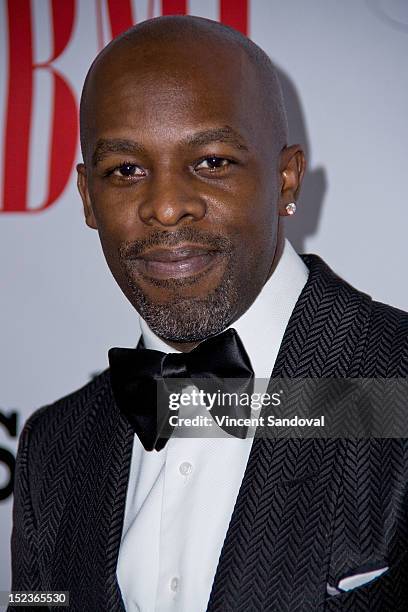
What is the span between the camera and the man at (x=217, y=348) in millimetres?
1223

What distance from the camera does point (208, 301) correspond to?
4.57 feet

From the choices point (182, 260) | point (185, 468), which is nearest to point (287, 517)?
point (185, 468)

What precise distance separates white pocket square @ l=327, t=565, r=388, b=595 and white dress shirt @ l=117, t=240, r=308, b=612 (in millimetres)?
229

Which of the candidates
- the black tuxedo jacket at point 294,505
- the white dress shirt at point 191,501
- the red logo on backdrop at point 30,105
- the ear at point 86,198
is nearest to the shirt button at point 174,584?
the white dress shirt at point 191,501

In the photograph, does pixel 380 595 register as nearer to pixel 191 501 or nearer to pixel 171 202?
Answer: pixel 191 501

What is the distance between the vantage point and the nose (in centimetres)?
131

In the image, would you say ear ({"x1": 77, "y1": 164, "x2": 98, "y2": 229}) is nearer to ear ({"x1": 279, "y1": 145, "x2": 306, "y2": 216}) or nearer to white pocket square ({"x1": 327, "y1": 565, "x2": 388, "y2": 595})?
ear ({"x1": 279, "y1": 145, "x2": 306, "y2": 216})

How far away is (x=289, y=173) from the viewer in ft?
5.07

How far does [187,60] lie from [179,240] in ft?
1.13

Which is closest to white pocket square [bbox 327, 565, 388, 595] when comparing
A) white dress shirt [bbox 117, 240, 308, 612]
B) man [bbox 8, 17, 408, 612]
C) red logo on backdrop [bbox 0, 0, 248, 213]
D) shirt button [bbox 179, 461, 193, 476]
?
man [bbox 8, 17, 408, 612]

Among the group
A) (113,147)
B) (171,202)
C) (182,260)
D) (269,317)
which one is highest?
(113,147)

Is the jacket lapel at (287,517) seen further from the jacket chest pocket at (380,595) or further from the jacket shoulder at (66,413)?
the jacket shoulder at (66,413)

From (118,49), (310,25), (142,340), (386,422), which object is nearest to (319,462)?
(386,422)

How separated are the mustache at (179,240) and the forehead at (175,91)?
0.59 ft
